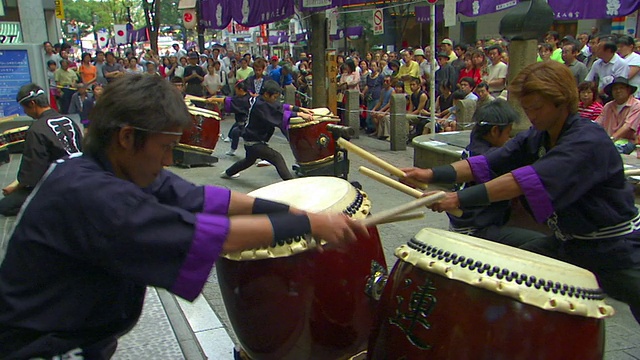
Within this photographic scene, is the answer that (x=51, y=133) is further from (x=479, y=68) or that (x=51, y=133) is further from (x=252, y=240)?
(x=479, y=68)

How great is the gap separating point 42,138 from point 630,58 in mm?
6566

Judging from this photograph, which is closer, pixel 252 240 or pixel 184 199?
pixel 252 240

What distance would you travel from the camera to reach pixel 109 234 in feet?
4.67

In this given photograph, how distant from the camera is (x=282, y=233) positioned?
5.22 ft

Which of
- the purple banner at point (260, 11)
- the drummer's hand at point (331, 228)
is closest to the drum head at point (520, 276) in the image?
the drummer's hand at point (331, 228)

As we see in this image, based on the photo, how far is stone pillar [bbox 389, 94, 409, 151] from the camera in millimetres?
9188

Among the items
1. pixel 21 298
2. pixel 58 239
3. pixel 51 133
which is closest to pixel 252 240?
pixel 58 239

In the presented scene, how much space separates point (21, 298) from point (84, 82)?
44.6 feet

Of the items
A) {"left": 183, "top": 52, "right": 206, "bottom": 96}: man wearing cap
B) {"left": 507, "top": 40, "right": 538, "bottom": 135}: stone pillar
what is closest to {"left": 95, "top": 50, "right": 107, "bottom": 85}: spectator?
{"left": 183, "top": 52, "right": 206, "bottom": 96}: man wearing cap

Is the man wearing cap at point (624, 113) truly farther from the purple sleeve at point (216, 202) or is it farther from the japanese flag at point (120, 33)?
the japanese flag at point (120, 33)

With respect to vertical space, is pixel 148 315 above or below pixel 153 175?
below

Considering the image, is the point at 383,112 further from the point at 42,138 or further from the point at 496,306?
the point at 496,306

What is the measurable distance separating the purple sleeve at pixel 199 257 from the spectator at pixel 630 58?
655cm

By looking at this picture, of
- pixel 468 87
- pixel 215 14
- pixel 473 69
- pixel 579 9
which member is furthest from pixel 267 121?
pixel 215 14
